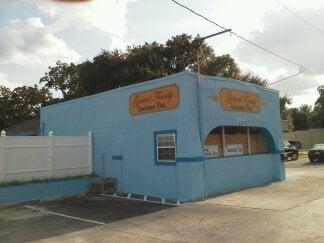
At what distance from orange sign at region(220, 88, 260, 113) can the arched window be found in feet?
2.97

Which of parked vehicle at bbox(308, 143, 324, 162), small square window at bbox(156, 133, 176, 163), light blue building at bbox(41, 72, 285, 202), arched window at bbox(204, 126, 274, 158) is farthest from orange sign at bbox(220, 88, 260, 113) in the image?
parked vehicle at bbox(308, 143, 324, 162)

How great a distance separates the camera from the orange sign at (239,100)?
16880 mm

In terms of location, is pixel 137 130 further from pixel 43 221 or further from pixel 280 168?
pixel 280 168

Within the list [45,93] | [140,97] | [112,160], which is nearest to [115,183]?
[112,160]

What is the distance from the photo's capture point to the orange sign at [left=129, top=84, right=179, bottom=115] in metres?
15.6

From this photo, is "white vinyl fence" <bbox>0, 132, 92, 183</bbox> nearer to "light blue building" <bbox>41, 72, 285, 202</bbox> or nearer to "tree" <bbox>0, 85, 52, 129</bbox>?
"light blue building" <bbox>41, 72, 285, 202</bbox>

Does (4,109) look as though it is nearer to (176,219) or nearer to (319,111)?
(176,219)

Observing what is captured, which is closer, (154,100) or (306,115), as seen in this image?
(154,100)

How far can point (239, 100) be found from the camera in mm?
17703

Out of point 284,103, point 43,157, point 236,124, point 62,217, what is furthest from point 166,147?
point 284,103

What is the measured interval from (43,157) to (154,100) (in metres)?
5.12

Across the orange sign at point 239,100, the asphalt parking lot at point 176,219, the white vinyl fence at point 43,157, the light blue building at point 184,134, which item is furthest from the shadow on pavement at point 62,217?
the orange sign at point 239,100

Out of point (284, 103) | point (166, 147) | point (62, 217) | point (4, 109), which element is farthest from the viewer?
point (284, 103)

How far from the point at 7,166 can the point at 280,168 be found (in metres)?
12.1
